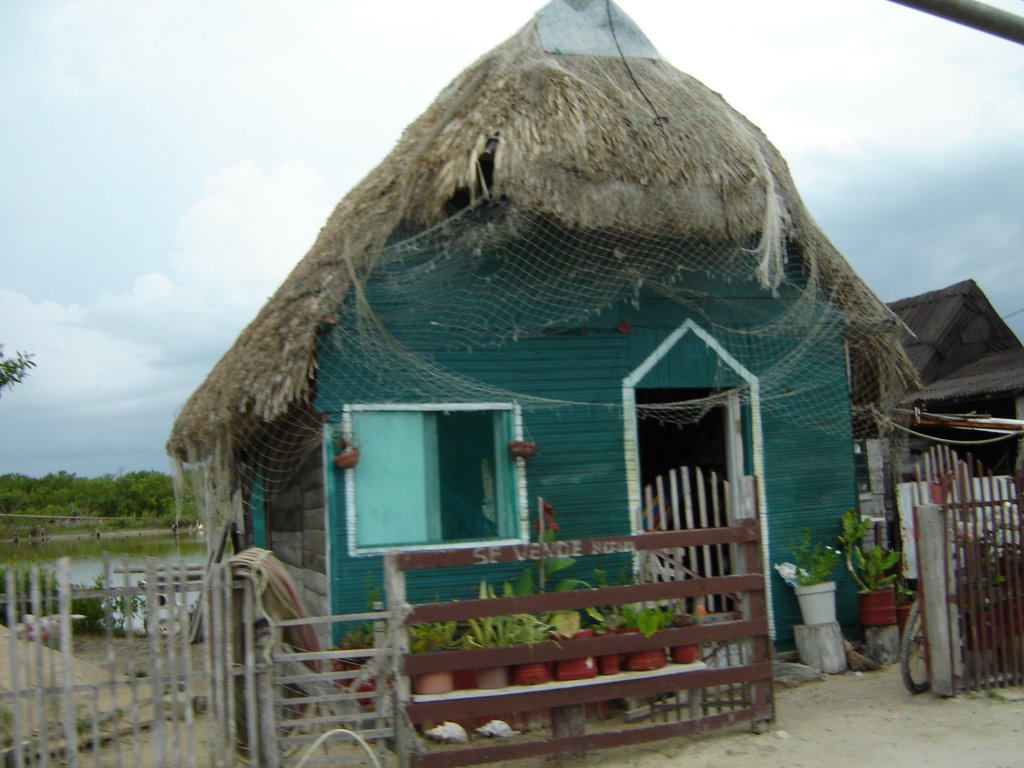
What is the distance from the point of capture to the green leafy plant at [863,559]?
8539 millimetres

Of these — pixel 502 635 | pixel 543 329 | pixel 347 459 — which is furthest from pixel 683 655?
pixel 543 329

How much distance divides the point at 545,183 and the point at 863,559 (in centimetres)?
451

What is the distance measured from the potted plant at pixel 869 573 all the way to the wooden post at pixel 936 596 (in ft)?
5.18

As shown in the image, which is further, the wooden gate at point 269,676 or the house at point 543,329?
the house at point 543,329

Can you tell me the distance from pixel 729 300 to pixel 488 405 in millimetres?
2493

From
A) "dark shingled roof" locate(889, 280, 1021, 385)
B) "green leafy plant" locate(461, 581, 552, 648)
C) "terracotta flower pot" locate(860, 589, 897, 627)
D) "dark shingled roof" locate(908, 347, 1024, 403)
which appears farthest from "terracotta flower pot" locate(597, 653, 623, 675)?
"dark shingled roof" locate(889, 280, 1021, 385)

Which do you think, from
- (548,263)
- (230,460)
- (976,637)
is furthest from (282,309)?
(976,637)

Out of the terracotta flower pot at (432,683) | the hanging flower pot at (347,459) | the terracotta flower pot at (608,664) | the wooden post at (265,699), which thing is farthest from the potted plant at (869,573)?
the wooden post at (265,699)

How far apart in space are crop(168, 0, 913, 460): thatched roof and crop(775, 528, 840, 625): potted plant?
247cm

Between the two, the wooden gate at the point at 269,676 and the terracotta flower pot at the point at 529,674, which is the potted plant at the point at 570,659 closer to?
the terracotta flower pot at the point at 529,674

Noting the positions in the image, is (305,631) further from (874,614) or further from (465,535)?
(874,614)

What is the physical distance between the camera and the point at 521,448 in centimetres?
761

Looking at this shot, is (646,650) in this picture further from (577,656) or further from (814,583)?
(814,583)

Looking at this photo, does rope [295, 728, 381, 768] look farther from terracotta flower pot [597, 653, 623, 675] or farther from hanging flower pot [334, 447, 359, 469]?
hanging flower pot [334, 447, 359, 469]
